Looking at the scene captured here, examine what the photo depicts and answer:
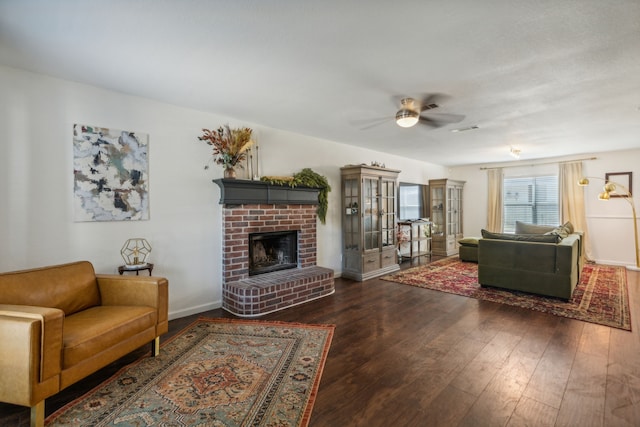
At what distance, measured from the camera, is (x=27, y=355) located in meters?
1.58

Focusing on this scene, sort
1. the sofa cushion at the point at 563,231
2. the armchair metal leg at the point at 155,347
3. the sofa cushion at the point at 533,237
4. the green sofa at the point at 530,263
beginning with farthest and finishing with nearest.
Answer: the sofa cushion at the point at 563,231, the sofa cushion at the point at 533,237, the green sofa at the point at 530,263, the armchair metal leg at the point at 155,347

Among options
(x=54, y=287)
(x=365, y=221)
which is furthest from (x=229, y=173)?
(x=365, y=221)

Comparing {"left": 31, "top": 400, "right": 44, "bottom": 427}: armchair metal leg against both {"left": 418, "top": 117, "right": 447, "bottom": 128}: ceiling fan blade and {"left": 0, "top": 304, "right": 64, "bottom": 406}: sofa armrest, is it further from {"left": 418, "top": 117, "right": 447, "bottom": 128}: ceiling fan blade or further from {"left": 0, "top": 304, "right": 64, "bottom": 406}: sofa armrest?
{"left": 418, "top": 117, "right": 447, "bottom": 128}: ceiling fan blade

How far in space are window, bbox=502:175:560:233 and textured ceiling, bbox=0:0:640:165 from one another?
356 centimetres

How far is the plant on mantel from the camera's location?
348 cm

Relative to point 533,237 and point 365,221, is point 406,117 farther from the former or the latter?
point 533,237

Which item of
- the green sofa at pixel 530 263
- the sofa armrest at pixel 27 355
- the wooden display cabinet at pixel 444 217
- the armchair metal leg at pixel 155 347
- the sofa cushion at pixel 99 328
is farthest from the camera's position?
the wooden display cabinet at pixel 444 217

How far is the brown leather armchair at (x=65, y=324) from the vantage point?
5.24 ft

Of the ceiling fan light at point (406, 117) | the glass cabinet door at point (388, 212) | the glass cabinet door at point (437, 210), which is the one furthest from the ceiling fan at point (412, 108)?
the glass cabinet door at point (437, 210)

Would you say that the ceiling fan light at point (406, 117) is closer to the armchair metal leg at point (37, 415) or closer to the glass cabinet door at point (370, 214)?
the glass cabinet door at point (370, 214)

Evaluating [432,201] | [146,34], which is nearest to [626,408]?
[146,34]

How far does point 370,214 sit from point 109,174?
3773mm

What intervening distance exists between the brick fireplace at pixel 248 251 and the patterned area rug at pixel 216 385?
557mm

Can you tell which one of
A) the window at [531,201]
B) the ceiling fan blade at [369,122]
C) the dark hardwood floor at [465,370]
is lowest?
the dark hardwood floor at [465,370]
